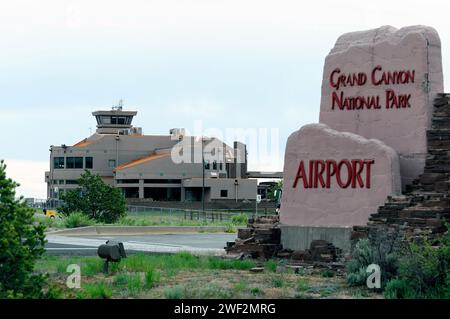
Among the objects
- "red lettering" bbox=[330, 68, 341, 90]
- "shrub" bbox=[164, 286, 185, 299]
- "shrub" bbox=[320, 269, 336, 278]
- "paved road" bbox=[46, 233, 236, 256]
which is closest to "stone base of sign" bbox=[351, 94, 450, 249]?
"shrub" bbox=[320, 269, 336, 278]

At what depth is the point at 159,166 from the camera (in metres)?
113

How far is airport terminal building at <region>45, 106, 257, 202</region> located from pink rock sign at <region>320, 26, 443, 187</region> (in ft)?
255

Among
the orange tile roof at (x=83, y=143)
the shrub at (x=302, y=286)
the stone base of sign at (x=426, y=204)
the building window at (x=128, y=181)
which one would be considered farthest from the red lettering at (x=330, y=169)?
the orange tile roof at (x=83, y=143)

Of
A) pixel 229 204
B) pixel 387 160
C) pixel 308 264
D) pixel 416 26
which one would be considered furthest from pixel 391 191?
pixel 229 204

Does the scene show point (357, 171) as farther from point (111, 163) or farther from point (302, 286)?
point (111, 163)

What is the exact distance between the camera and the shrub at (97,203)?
2564 inches

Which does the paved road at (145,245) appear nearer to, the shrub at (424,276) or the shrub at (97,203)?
the shrub at (424,276)

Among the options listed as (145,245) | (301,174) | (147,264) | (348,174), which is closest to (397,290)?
(147,264)

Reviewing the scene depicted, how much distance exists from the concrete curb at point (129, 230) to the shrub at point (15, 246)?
33238mm

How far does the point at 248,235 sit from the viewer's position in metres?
33.0

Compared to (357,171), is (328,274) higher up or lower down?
lower down

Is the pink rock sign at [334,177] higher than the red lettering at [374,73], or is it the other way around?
the red lettering at [374,73]

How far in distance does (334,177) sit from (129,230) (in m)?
25.7
